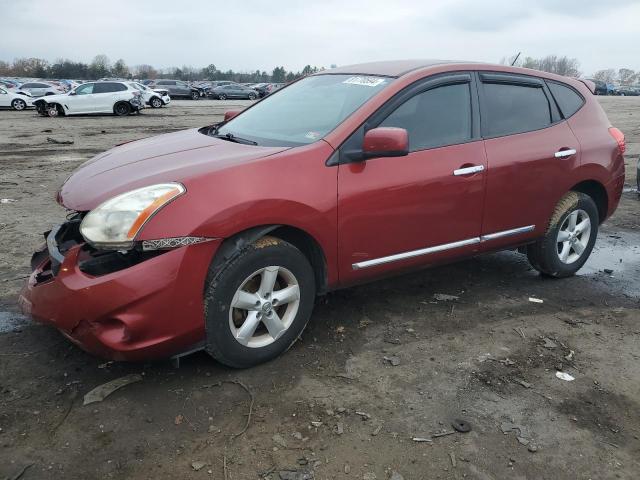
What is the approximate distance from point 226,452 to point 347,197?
5.16ft

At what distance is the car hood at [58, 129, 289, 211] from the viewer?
9.87ft

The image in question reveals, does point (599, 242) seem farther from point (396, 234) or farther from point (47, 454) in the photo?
point (47, 454)

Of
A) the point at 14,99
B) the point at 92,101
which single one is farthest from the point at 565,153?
the point at 14,99

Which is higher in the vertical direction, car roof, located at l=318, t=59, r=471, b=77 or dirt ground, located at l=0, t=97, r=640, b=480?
car roof, located at l=318, t=59, r=471, b=77

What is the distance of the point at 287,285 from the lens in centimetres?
333

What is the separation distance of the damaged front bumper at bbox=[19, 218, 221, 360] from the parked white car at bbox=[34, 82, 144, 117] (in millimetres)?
22053

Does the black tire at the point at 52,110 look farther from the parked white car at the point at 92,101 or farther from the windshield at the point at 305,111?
the windshield at the point at 305,111

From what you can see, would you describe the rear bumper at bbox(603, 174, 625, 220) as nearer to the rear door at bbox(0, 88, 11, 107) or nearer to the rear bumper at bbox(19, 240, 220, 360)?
the rear bumper at bbox(19, 240, 220, 360)

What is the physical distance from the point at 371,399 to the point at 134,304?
132cm

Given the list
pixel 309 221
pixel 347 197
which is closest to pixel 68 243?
pixel 309 221

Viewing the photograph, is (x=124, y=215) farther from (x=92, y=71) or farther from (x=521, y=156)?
(x=92, y=71)

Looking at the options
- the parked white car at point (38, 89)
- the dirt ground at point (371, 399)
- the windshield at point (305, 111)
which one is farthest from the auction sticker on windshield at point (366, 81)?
the parked white car at point (38, 89)

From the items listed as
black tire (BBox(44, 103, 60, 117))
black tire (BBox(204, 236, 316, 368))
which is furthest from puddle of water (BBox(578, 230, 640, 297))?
black tire (BBox(44, 103, 60, 117))

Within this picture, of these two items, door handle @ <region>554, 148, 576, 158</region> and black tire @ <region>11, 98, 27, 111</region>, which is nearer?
door handle @ <region>554, 148, 576, 158</region>
